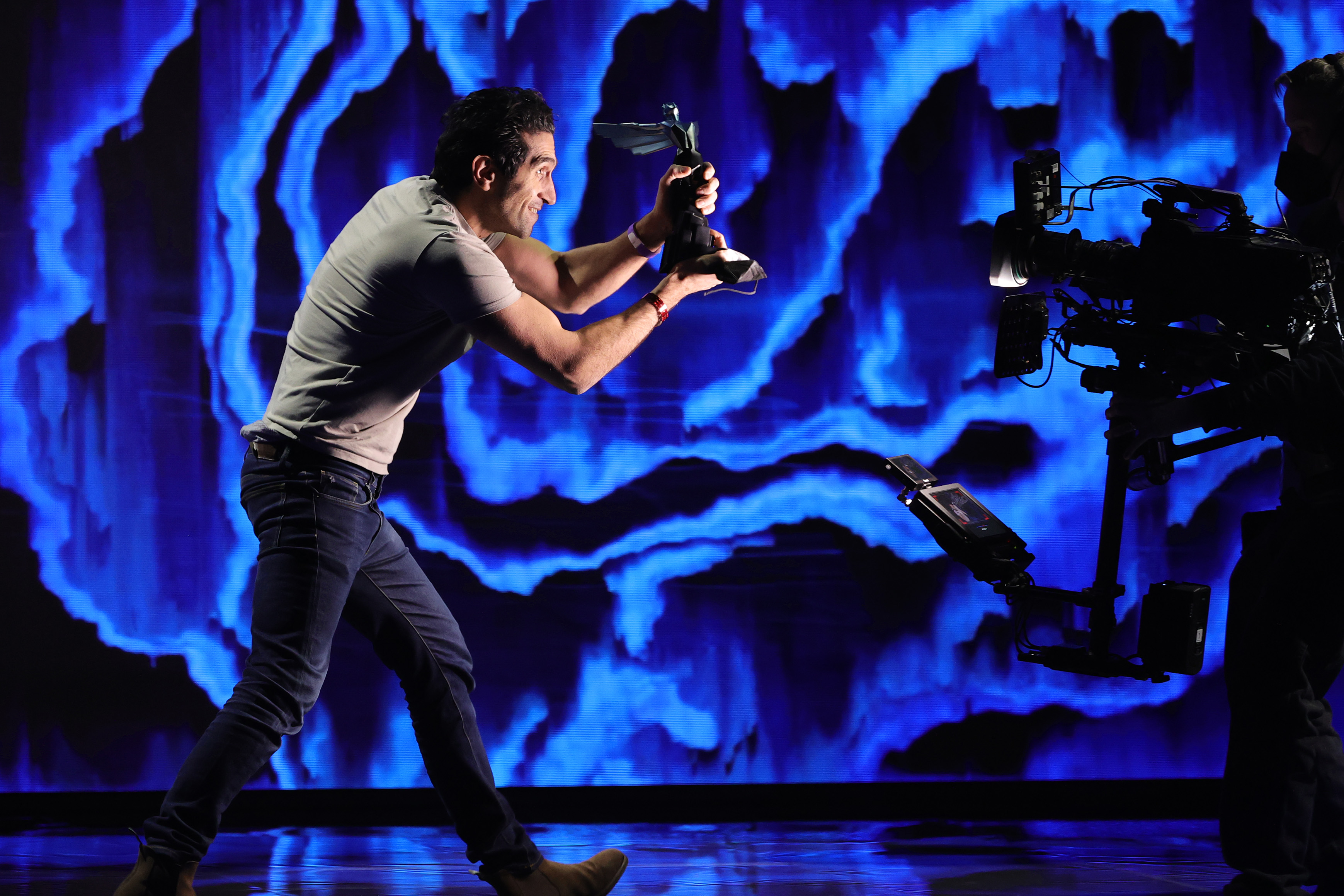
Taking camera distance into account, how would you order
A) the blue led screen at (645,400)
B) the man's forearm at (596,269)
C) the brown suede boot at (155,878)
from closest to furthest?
the brown suede boot at (155,878) → the man's forearm at (596,269) → the blue led screen at (645,400)

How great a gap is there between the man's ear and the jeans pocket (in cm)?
56

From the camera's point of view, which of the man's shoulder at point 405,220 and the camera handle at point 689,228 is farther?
the camera handle at point 689,228

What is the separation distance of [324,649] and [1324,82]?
6.50 ft

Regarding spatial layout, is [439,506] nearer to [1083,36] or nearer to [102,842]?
[102,842]

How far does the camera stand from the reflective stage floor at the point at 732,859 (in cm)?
223

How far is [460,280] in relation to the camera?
5.59ft

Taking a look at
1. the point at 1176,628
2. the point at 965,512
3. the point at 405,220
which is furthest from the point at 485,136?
the point at 1176,628

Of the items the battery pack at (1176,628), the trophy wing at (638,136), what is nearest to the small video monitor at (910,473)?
the battery pack at (1176,628)

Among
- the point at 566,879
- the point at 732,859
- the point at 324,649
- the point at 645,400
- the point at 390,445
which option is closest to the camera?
the point at 324,649

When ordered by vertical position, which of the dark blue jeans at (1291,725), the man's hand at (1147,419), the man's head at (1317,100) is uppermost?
the man's head at (1317,100)

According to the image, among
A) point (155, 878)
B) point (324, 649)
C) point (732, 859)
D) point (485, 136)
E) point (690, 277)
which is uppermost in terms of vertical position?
point (485, 136)

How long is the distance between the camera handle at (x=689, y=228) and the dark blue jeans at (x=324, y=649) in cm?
65

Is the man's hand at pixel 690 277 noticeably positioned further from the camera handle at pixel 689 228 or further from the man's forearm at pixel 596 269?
the man's forearm at pixel 596 269

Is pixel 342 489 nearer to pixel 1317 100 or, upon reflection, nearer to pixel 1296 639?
pixel 1296 639
